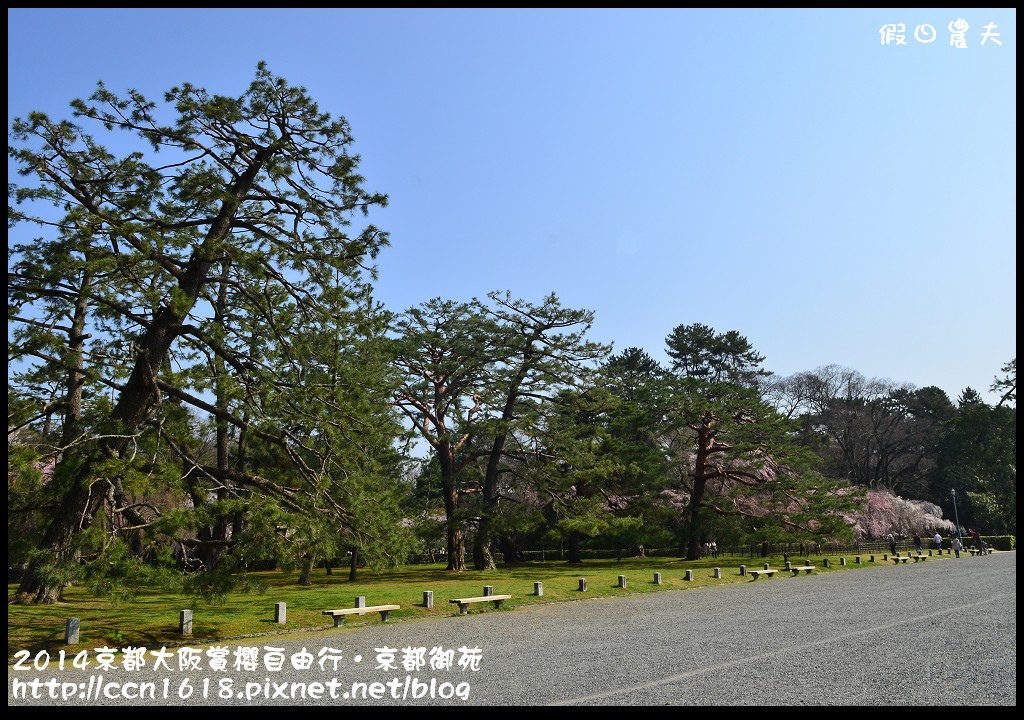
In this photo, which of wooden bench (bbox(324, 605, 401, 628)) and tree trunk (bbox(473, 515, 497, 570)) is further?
tree trunk (bbox(473, 515, 497, 570))

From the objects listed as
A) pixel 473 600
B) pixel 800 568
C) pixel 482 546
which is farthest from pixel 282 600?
pixel 800 568

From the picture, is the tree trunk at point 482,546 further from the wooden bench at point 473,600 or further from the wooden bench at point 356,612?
the wooden bench at point 356,612

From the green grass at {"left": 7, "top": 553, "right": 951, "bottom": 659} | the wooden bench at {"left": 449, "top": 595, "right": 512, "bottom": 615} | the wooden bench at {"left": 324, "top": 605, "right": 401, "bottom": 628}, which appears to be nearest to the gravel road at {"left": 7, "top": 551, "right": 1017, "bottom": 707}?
the wooden bench at {"left": 324, "top": 605, "right": 401, "bottom": 628}

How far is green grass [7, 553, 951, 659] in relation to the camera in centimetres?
1006

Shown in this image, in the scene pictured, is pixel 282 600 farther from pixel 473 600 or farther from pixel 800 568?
pixel 800 568

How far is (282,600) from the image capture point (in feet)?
51.6

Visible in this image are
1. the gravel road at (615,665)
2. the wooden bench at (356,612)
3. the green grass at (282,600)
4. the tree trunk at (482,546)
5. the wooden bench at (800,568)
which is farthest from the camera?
the tree trunk at (482,546)

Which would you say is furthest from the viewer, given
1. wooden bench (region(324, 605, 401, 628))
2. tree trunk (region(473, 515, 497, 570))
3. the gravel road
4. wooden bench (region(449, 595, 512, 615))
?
tree trunk (region(473, 515, 497, 570))

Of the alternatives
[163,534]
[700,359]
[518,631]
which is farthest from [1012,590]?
[700,359]

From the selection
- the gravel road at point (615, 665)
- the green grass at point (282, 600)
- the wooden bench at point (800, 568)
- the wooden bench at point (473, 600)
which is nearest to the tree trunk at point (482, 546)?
the green grass at point (282, 600)

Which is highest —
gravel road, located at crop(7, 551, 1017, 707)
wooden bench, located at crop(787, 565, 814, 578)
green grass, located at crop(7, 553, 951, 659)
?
gravel road, located at crop(7, 551, 1017, 707)

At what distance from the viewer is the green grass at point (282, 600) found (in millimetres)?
10062

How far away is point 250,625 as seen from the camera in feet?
37.9

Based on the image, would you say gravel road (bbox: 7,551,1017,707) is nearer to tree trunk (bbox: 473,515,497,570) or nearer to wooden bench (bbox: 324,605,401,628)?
wooden bench (bbox: 324,605,401,628)
